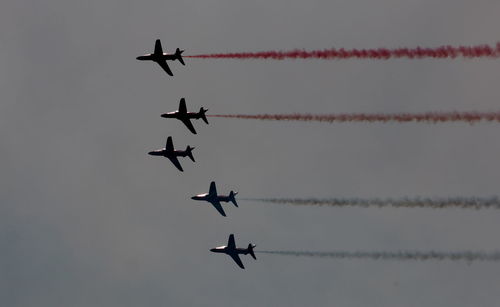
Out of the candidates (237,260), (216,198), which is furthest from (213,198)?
(237,260)

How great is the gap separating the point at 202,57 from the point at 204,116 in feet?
40.5

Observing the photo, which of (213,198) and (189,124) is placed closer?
(189,124)

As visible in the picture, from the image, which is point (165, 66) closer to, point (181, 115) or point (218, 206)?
point (181, 115)

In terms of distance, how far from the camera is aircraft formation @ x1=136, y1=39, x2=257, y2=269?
7050 centimetres

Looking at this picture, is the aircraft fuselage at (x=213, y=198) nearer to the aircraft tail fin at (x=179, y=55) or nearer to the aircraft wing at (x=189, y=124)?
the aircraft wing at (x=189, y=124)

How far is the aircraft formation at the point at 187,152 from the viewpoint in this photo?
70500mm

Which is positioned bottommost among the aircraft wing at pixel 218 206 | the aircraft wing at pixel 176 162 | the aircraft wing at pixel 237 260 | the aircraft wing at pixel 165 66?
the aircraft wing at pixel 237 260

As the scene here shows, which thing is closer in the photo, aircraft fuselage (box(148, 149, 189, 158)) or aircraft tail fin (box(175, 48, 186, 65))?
aircraft tail fin (box(175, 48, 186, 65))

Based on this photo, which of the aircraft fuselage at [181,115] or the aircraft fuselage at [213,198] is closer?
the aircraft fuselage at [181,115]

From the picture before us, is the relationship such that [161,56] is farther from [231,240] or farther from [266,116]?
[231,240]

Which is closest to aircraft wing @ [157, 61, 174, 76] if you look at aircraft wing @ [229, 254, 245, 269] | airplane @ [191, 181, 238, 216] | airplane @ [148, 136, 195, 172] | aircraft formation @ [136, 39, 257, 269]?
aircraft formation @ [136, 39, 257, 269]

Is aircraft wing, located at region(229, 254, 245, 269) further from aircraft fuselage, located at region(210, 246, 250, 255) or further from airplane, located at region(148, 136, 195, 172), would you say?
airplane, located at region(148, 136, 195, 172)

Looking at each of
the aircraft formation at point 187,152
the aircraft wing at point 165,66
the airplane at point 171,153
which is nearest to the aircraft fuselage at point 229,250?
the aircraft formation at point 187,152

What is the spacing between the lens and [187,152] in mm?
76500
